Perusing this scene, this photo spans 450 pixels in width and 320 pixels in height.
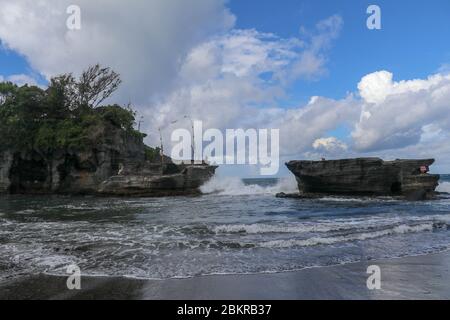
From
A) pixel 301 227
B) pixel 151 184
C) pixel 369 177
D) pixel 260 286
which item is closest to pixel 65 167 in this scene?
pixel 151 184

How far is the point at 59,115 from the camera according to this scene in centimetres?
5019

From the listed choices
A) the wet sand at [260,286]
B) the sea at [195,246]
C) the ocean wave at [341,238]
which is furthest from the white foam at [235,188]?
the wet sand at [260,286]

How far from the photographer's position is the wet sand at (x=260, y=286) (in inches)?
248

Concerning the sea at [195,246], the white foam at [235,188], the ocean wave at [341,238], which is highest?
the white foam at [235,188]

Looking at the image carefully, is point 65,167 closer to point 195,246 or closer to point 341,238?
point 195,246

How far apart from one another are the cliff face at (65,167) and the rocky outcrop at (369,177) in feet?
72.6

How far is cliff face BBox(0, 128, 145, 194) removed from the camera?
45094 mm

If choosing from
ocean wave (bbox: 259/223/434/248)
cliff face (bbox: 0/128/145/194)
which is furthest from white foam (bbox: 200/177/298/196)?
ocean wave (bbox: 259/223/434/248)

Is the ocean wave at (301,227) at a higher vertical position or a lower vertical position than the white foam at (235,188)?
lower

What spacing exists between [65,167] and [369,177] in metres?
34.4

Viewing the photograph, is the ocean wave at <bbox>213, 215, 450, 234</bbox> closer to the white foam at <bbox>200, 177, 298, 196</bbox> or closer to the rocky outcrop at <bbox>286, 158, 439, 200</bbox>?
the rocky outcrop at <bbox>286, 158, 439, 200</bbox>

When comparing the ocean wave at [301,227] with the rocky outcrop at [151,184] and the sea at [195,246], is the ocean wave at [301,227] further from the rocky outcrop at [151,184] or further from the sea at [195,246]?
the rocky outcrop at [151,184]
